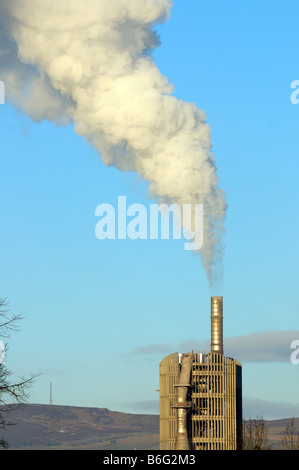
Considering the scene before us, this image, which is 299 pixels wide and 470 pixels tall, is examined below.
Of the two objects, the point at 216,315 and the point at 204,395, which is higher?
the point at 216,315

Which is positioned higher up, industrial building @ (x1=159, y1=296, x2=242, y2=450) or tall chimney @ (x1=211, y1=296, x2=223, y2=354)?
tall chimney @ (x1=211, y1=296, x2=223, y2=354)

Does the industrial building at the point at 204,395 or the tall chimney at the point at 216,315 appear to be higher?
the tall chimney at the point at 216,315

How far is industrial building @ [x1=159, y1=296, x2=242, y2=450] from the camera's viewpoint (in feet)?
502

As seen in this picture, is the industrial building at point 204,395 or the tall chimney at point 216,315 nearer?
the industrial building at point 204,395

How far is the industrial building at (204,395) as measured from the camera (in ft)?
502

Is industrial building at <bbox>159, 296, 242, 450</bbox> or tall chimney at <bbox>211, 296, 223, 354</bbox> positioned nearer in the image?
industrial building at <bbox>159, 296, 242, 450</bbox>

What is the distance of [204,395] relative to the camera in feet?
506

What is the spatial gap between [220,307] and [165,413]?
18.7 metres
